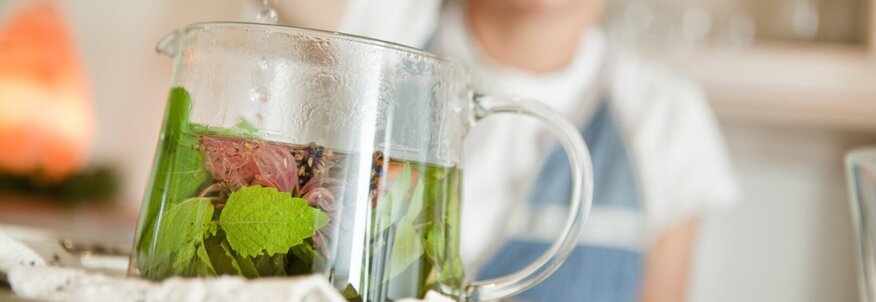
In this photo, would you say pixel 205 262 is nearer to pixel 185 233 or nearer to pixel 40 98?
pixel 185 233

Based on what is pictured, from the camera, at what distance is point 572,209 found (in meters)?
0.36

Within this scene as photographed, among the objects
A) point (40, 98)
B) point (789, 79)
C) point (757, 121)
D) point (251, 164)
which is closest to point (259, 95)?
point (251, 164)

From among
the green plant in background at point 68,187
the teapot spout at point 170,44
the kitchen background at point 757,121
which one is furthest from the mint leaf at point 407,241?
the green plant in background at point 68,187

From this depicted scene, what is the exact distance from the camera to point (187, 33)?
34 cm

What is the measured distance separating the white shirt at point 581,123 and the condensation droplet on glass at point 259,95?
2.18 feet

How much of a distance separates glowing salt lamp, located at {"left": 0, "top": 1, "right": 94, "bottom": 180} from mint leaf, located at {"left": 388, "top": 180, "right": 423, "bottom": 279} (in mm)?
1280

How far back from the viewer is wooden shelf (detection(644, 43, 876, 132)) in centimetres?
113

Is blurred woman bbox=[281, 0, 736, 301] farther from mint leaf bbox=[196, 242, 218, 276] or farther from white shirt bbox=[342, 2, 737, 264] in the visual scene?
mint leaf bbox=[196, 242, 218, 276]

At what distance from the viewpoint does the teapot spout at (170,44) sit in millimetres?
356

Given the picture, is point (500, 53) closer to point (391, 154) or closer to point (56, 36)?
point (391, 154)

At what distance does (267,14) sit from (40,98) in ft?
4.18

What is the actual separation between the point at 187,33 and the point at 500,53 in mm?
751

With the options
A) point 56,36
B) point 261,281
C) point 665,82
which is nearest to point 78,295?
point 261,281

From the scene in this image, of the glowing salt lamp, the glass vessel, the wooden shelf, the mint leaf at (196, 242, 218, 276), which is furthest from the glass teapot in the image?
the glowing salt lamp
